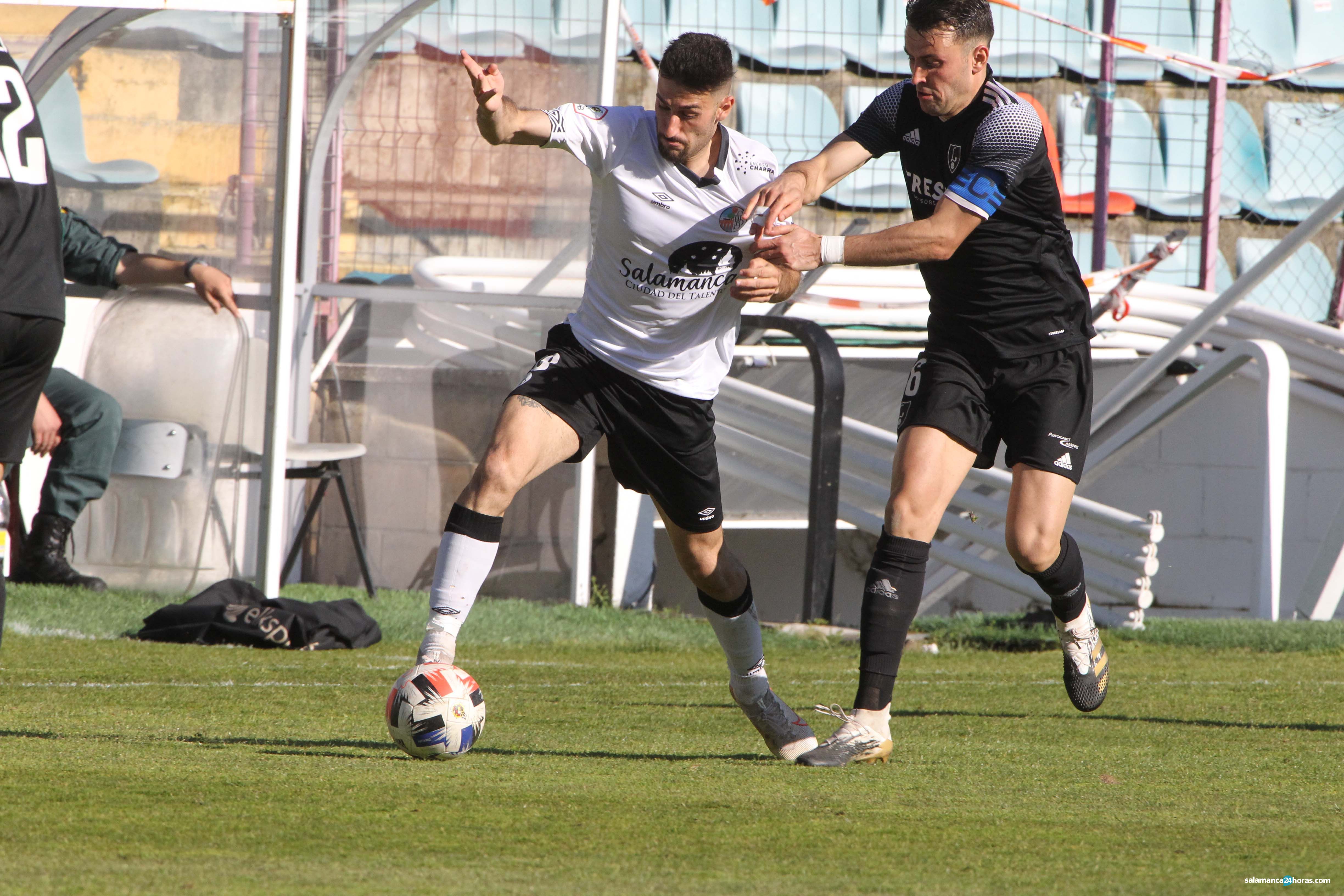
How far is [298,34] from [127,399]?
6.86 ft

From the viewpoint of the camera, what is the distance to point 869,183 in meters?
14.4

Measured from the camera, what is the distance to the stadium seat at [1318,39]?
15547 millimetres

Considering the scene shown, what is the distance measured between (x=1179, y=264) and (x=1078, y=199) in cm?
126

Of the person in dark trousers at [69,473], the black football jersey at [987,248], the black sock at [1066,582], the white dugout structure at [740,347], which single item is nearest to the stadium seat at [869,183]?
the white dugout structure at [740,347]

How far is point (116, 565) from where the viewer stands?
8.47m

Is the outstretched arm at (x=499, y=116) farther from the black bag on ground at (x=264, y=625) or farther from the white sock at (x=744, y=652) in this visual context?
Answer: the black bag on ground at (x=264, y=625)

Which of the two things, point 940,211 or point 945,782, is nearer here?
point 945,782

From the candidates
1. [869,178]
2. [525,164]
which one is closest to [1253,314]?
[869,178]

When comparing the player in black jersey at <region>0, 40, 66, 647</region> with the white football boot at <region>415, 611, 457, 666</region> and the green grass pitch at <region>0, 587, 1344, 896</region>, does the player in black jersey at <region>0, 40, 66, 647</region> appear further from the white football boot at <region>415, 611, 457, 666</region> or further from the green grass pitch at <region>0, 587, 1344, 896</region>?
the white football boot at <region>415, 611, 457, 666</region>

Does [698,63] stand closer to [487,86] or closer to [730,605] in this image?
[487,86]

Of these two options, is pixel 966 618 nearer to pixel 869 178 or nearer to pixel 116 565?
pixel 116 565

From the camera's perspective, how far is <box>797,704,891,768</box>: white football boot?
13.7ft

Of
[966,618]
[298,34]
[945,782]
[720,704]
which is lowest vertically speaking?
[966,618]

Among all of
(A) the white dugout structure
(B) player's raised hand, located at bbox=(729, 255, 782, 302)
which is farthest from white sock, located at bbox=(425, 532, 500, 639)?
(A) the white dugout structure
